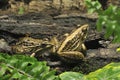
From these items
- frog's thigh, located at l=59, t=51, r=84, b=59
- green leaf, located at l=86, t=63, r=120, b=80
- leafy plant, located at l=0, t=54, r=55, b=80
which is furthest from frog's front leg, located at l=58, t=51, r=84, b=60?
green leaf, located at l=86, t=63, r=120, b=80

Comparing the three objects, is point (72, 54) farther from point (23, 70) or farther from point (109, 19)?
point (109, 19)

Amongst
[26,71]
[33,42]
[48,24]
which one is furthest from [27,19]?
[26,71]

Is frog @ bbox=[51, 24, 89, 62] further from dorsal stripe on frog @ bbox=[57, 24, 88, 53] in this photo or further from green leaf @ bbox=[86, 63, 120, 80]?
green leaf @ bbox=[86, 63, 120, 80]

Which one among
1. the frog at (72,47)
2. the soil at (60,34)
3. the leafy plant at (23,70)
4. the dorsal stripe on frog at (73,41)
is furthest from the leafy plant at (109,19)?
the dorsal stripe on frog at (73,41)

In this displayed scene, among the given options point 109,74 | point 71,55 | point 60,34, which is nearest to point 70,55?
point 71,55

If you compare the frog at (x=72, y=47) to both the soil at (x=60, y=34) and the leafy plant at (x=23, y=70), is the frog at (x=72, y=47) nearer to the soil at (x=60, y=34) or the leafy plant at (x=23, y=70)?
the soil at (x=60, y=34)

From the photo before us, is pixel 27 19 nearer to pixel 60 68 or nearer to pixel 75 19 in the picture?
pixel 75 19
